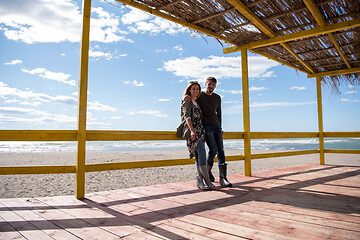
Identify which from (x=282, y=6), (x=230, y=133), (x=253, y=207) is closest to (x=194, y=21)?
(x=282, y=6)

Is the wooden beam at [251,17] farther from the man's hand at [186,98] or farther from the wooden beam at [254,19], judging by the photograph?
the man's hand at [186,98]

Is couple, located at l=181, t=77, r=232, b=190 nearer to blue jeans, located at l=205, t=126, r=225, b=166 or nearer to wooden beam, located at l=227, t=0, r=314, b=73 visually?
blue jeans, located at l=205, t=126, r=225, b=166

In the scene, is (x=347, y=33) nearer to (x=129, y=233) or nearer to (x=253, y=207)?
(x=253, y=207)

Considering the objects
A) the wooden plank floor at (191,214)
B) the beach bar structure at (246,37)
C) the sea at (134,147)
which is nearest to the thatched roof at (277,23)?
the beach bar structure at (246,37)

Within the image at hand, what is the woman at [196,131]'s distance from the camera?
288cm

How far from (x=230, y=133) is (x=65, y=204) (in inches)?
95.6

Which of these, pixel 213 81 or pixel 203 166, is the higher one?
pixel 213 81

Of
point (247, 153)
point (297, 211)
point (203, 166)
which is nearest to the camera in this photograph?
point (297, 211)

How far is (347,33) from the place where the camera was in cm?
369

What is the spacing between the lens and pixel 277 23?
3508mm

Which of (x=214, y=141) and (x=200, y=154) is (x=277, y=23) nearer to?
(x=214, y=141)

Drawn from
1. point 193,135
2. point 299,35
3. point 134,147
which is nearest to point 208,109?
point 193,135

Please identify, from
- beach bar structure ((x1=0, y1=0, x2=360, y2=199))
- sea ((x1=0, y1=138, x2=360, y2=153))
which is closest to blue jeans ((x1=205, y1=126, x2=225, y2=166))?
beach bar structure ((x1=0, y1=0, x2=360, y2=199))

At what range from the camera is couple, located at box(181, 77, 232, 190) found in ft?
Answer: 9.50
